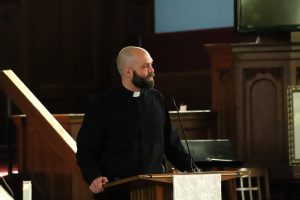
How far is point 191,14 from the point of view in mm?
9930

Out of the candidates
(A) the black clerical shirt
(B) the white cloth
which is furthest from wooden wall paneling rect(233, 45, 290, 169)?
(B) the white cloth

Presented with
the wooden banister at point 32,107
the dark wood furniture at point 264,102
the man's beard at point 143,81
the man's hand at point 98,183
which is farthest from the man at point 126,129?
the dark wood furniture at point 264,102

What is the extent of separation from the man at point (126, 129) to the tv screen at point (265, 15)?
9.08 feet

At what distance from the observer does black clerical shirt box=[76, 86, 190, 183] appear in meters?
4.09

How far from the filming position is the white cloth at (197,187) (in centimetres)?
374

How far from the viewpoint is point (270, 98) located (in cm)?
677

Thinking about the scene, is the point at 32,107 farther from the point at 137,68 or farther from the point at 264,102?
the point at 137,68

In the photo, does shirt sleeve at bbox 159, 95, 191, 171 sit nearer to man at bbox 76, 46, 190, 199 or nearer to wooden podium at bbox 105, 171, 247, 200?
man at bbox 76, 46, 190, 199

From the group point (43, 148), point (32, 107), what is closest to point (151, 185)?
point (32, 107)

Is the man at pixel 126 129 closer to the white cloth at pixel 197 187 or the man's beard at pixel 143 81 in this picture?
the man's beard at pixel 143 81

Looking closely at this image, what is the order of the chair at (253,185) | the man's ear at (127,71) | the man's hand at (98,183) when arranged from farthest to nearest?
the chair at (253,185) < the man's ear at (127,71) < the man's hand at (98,183)

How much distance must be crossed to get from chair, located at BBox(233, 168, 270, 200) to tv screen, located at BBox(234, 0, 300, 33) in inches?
48.6

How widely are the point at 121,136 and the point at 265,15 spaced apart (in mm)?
3063

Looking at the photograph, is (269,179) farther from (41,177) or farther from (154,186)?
(154,186)
